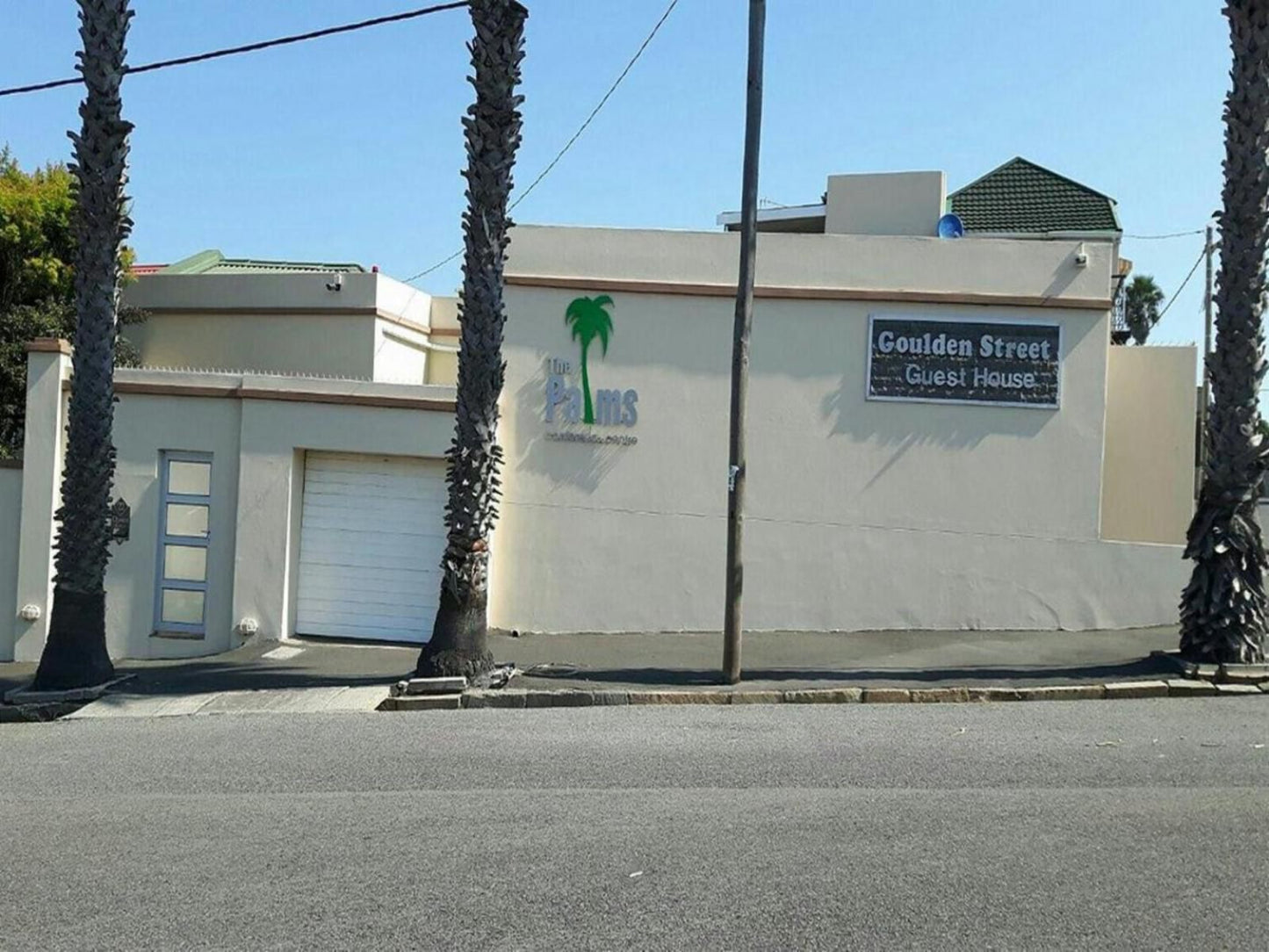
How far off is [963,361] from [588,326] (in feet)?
14.7

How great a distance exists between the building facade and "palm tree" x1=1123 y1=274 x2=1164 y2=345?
41.2 metres

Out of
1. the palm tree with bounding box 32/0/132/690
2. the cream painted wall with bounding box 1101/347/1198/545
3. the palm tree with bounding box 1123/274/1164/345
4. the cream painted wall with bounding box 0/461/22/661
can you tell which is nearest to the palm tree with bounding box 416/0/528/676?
the palm tree with bounding box 32/0/132/690

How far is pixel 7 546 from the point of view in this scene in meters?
16.5

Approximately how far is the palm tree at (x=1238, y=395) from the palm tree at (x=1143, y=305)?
146ft

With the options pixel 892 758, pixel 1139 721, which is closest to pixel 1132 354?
pixel 1139 721

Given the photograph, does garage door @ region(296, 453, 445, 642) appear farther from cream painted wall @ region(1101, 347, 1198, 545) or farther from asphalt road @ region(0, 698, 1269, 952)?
cream painted wall @ region(1101, 347, 1198, 545)

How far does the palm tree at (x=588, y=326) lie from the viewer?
16406 millimetres

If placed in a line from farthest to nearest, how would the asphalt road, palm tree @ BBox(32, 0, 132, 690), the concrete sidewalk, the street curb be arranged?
palm tree @ BBox(32, 0, 132, 690)
the concrete sidewalk
the street curb
the asphalt road

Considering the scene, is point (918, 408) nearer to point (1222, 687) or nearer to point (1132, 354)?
point (1132, 354)

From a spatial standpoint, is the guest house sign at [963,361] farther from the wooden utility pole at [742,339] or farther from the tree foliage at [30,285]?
the tree foliage at [30,285]

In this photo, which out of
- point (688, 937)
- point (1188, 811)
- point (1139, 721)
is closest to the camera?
point (688, 937)

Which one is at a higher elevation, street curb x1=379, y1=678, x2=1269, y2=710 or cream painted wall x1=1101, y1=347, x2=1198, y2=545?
cream painted wall x1=1101, y1=347, x2=1198, y2=545

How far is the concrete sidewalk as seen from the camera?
42.1 feet

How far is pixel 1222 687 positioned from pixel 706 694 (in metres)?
4.65
